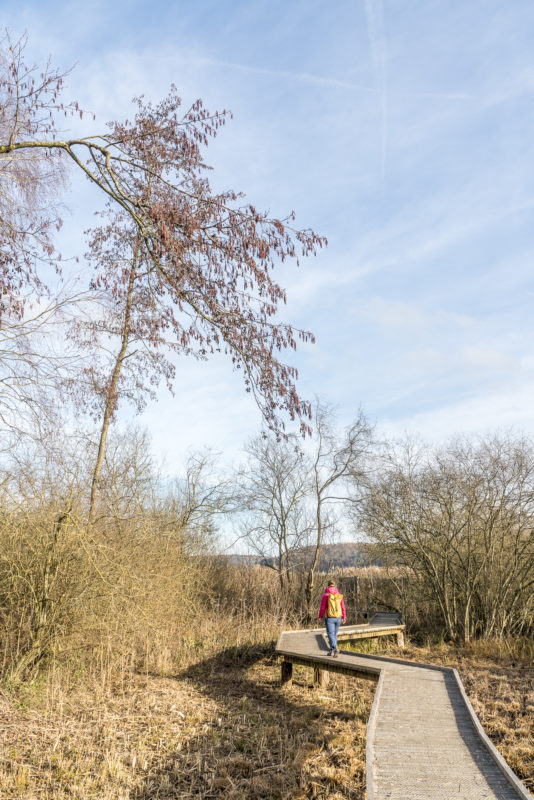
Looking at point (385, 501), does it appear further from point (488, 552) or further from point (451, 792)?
point (451, 792)

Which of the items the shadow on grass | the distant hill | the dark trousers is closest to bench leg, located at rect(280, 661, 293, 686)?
the shadow on grass

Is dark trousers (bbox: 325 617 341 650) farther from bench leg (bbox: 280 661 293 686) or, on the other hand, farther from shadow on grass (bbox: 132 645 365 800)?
bench leg (bbox: 280 661 293 686)

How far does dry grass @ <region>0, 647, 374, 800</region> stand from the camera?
5.24 m

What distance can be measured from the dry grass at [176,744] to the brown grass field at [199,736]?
1 cm

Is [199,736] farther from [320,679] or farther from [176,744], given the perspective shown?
[320,679]

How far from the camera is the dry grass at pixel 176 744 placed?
5238 mm

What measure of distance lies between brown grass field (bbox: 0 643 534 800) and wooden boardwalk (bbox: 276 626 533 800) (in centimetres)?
59

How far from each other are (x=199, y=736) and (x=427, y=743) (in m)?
2.80

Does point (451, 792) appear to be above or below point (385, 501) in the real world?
below

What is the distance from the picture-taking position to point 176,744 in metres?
6.32

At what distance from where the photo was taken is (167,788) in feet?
17.1

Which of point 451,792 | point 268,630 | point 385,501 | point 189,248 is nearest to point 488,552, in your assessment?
point 385,501

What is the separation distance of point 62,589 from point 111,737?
1871 mm

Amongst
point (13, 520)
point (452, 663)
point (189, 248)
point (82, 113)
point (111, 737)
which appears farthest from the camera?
point (452, 663)
